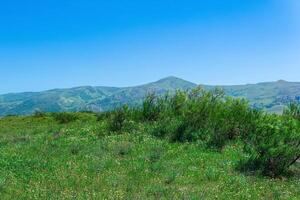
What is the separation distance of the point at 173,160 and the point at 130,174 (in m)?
3.65

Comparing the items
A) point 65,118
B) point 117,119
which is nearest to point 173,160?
point 117,119

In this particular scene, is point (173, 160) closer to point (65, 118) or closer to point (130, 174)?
point (130, 174)

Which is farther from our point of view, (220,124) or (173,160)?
(220,124)

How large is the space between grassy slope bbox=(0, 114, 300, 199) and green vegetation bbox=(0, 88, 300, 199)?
0.11 ft

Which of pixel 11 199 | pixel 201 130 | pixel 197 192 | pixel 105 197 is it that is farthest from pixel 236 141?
pixel 11 199

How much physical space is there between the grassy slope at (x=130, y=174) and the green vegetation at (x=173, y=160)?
3 centimetres

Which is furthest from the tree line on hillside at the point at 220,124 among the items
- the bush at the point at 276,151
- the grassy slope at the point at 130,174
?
the grassy slope at the point at 130,174

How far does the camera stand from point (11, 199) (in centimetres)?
1379

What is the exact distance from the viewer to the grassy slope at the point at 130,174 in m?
15.0

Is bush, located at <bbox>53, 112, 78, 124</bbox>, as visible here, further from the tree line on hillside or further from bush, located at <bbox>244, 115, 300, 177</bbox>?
bush, located at <bbox>244, 115, 300, 177</bbox>

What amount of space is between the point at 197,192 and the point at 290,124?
8.35m

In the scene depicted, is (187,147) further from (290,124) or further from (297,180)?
(297,180)

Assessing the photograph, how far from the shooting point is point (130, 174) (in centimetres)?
1806

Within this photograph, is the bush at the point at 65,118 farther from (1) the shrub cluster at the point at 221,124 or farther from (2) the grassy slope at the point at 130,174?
(2) the grassy slope at the point at 130,174
